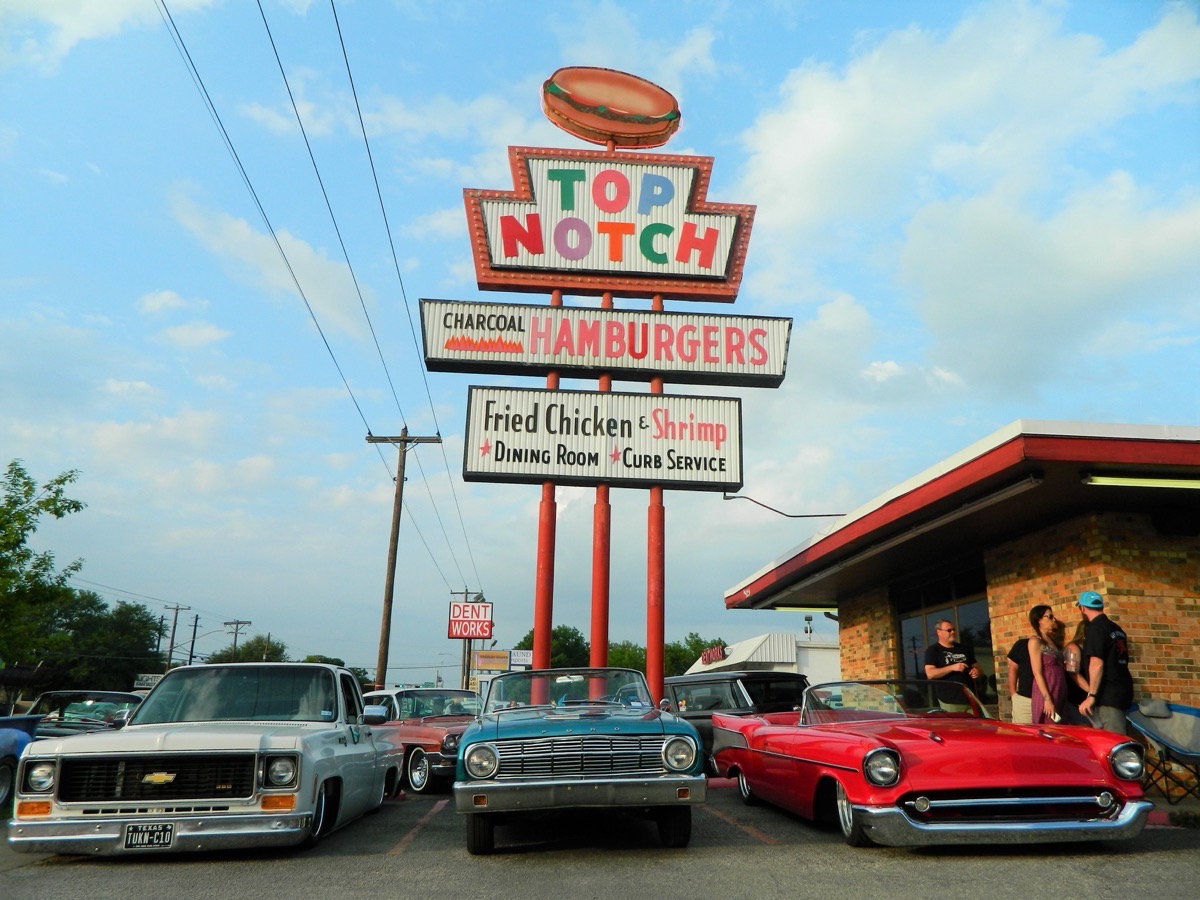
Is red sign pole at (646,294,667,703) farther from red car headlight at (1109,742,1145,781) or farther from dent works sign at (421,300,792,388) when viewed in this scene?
red car headlight at (1109,742,1145,781)

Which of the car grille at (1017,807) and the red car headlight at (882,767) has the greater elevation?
the red car headlight at (882,767)

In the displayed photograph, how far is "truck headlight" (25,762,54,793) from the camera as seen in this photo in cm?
609

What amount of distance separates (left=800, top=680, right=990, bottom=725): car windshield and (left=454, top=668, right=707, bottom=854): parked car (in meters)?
1.91

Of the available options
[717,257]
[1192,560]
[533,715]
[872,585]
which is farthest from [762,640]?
[533,715]

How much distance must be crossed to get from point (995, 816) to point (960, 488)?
497cm

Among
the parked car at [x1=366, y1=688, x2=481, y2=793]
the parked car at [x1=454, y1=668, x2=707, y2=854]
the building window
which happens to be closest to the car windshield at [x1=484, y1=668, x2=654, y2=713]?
the parked car at [x1=454, y1=668, x2=707, y2=854]

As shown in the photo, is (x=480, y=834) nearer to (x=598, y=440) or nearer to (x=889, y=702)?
(x=889, y=702)

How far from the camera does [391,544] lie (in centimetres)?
2423

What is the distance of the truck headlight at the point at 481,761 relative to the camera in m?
6.01

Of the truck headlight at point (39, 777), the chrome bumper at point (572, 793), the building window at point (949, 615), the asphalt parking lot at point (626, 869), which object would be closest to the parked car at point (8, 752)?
the asphalt parking lot at point (626, 869)

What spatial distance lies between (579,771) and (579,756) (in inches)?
3.6

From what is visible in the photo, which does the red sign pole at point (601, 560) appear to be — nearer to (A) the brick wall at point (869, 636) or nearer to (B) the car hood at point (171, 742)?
(A) the brick wall at point (869, 636)

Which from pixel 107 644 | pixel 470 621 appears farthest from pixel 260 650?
pixel 470 621

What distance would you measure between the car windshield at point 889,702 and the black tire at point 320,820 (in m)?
3.86
